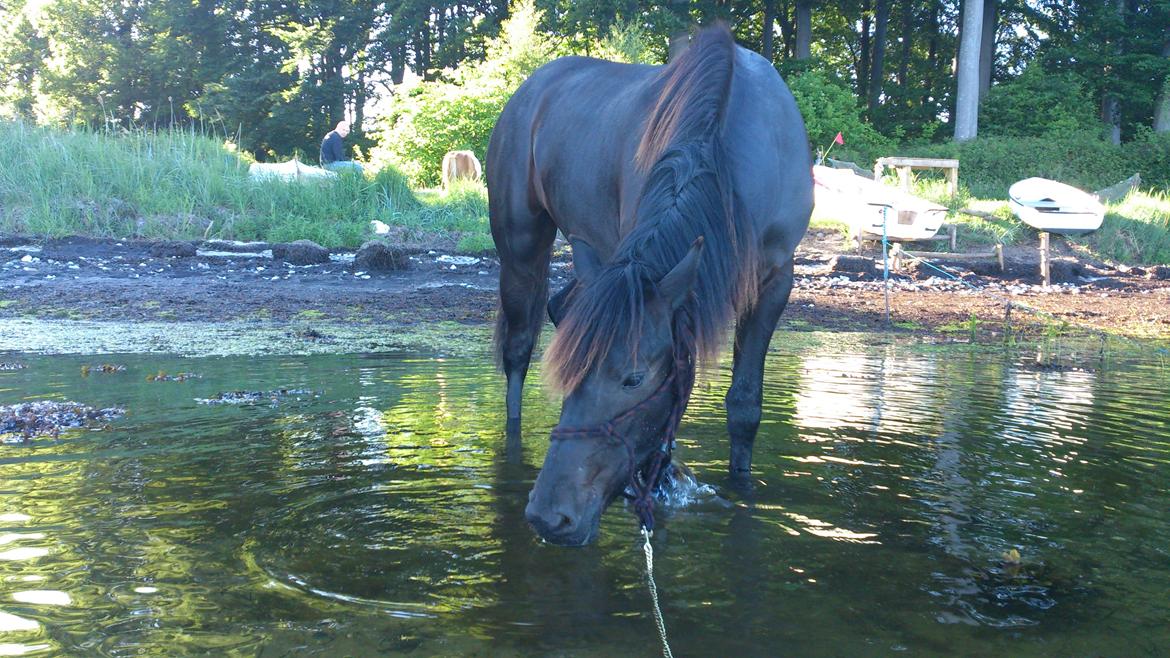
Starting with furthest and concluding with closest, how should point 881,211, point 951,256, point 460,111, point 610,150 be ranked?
point 460,111
point 951,256
point 881,211
point 610,150

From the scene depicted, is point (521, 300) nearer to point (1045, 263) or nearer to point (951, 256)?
point (1045, 263)

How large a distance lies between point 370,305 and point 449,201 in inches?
227

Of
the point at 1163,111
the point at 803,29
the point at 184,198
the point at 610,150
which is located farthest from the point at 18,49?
the point at 610,150

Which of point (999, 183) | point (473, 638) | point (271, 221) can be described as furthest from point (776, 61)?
point (473, 638)

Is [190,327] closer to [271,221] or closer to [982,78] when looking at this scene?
[271,221]

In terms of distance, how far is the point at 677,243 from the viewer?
290 cm

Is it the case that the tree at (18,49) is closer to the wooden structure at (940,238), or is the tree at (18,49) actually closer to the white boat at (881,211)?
the white boat at (881,211)

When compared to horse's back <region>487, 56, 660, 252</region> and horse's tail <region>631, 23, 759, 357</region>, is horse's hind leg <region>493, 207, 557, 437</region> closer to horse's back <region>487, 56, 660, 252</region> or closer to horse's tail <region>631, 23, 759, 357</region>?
horse's back <region>487, 56, 660, 252</region>

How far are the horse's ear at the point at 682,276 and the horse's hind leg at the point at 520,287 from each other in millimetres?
2790

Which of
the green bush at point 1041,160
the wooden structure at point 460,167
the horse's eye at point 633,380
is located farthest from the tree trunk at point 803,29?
the horse's eye at point 633,380

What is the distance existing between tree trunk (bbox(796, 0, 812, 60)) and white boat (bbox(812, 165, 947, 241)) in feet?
55.4

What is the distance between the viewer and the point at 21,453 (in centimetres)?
439

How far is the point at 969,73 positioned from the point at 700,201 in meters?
25.9

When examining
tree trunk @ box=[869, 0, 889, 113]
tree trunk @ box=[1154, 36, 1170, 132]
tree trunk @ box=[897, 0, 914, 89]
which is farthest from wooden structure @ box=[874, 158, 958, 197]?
tree trunk @ box=[897, 0, 914, 89]
